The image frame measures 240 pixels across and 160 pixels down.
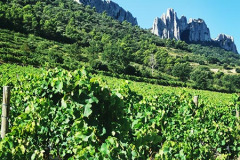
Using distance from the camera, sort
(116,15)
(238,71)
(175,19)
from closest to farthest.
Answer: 1. (238,71)
2. (116,15)
3. (175,19)

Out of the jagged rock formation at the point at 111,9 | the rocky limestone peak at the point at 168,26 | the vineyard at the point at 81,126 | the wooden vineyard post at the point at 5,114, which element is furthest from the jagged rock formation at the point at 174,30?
the wooden vineyard post at the point at 5,114

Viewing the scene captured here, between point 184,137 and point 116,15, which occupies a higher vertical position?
point 116,15

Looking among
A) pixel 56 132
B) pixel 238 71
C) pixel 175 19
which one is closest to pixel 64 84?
pixel 56 132

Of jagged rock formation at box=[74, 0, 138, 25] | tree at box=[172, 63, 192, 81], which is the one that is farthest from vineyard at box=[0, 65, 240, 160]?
jagged rock formation at box=[74, 0, 138, 25]

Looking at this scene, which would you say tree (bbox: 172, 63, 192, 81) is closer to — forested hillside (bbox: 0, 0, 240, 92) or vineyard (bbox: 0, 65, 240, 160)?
forested hillside (bbox: 0, 0, 240, 92)

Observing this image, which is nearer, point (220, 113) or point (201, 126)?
point (201, 126)

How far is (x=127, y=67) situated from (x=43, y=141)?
56.7 metres

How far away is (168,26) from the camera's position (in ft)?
628

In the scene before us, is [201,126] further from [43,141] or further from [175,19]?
[175,19]

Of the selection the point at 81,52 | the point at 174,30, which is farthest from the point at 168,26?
the point at 81,52

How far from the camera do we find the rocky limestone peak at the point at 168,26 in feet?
607

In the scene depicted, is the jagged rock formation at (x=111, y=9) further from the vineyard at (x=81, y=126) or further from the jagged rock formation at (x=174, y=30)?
the vineyard at (x=81, y=126)

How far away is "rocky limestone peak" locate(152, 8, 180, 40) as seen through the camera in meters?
185

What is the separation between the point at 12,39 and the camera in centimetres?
5381
